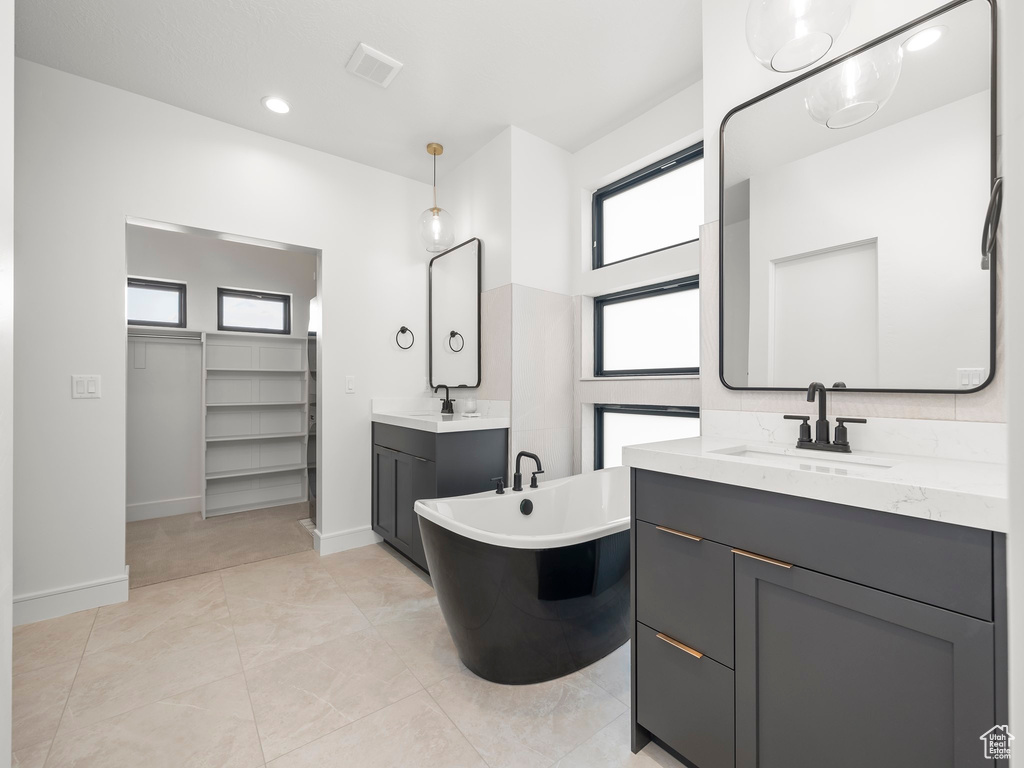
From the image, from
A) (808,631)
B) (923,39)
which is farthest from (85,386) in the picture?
(923,39)

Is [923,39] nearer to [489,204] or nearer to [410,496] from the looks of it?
[489,204]

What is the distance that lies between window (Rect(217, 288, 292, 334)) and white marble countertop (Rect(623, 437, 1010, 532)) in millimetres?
3978

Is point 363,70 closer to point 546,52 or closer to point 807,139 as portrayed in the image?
point 546,52

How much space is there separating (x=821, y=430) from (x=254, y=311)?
175 inches

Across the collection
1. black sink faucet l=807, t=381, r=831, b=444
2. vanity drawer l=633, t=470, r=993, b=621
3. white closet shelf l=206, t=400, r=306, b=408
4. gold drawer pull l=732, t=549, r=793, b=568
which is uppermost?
black sink faucet l=807, t=381, r=831, b=444

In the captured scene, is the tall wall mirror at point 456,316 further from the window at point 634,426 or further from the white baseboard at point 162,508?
the white baseboard at point 162,508

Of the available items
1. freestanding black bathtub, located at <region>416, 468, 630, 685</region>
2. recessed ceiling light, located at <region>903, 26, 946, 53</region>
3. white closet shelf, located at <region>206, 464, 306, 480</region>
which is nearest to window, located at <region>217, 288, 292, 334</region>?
white closet shelf, located at <region>206, 464, 306, 480</region>

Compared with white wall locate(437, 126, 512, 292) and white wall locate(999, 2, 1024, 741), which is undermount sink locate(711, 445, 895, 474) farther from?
white wall locate(437, 126, 512, 292)

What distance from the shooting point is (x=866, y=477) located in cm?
102

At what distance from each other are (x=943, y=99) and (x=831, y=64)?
0.35 meters

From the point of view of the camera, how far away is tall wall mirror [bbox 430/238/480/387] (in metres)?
3.11

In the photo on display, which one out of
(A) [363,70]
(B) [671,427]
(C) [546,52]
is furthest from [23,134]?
(B) [671,427]

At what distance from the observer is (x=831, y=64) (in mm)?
1537

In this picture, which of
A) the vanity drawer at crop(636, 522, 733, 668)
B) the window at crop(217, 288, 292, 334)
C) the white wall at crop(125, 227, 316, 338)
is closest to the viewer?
the vanity drawer at crop(636, 522, 733, 668)
